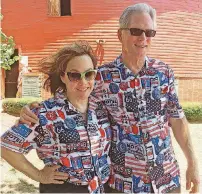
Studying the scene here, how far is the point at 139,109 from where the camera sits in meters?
2.64

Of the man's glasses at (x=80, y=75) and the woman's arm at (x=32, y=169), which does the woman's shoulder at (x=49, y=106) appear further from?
the woman's arm at (x=32, y=169)

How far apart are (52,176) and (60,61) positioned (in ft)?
2.52

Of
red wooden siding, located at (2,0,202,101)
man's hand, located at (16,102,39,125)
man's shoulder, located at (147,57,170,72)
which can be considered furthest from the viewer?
red wooden siding, located at (2,0,202,101)

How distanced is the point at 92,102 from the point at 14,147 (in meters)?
0.64

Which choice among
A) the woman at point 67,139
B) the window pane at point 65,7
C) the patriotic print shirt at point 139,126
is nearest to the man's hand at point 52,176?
the woman at point 67,139

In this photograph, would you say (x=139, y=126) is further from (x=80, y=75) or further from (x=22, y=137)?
(x=22, y=137)

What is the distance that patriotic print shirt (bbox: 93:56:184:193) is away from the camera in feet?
8.57

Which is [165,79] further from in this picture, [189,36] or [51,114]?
[189,36]

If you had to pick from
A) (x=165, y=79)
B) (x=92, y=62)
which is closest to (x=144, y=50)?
(x=165, y=79)

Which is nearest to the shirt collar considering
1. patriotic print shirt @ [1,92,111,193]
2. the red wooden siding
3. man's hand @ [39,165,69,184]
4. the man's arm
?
patriotic print shirt @ [1,92,111,193]

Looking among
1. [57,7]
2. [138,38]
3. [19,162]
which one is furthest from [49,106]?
[57,7]

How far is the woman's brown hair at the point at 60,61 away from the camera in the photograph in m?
2.40

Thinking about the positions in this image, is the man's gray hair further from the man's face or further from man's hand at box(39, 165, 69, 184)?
man's hand at box(39, 165, 69, 184)

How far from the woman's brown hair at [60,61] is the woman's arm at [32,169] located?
553mm
